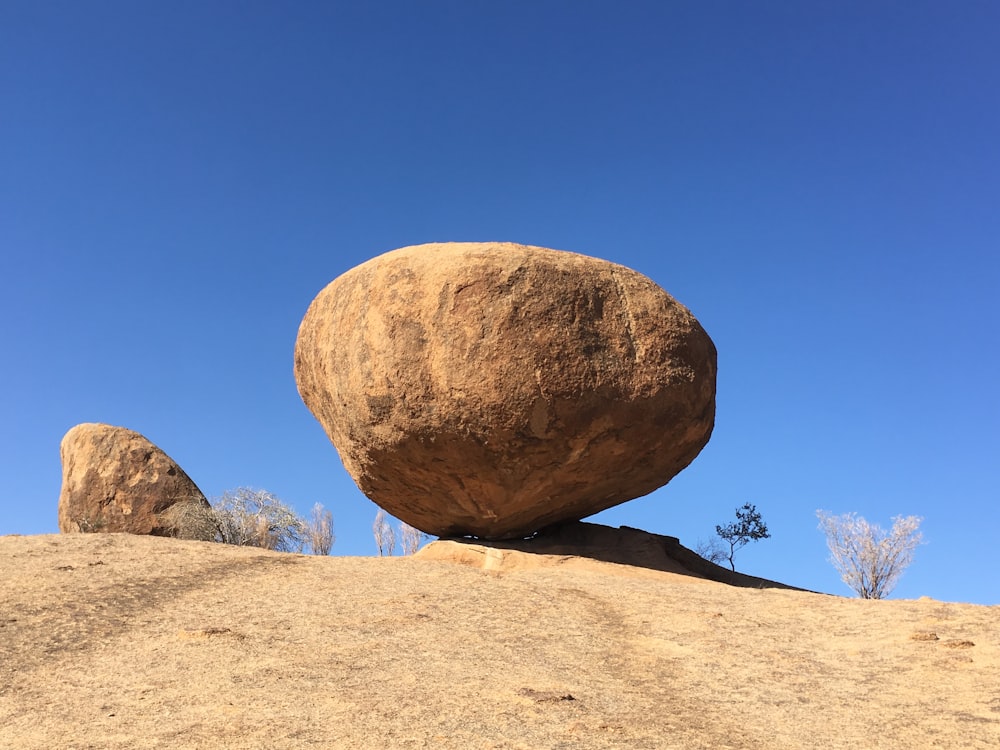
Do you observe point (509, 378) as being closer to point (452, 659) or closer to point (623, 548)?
point (623, 548)

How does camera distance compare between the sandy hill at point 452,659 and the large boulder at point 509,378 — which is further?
the large boulder at point 509,378

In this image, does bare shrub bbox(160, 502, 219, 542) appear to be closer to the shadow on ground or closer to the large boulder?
the large boulder

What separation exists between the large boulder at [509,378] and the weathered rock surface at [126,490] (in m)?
7.90

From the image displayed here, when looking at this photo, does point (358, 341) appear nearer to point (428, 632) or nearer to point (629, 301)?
point (629, 301)

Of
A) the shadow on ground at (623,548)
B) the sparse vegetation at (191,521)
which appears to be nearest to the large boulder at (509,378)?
the shadow on ground at (623,548)

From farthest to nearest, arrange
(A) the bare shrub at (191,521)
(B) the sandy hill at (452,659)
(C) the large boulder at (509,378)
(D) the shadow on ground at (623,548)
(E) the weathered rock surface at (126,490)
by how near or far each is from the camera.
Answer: (E) the weathered rock surface at (126,490), (A) the bare shrub at (191,521), (D) the shadow on ground at (623,548), (C) the large boulder at (509,378), (B) the sandy hill at (452,659)

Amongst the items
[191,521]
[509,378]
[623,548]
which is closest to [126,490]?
[191,521]

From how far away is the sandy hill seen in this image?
204 inches

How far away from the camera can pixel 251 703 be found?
5.38 meters

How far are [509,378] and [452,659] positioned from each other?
3.86 metres

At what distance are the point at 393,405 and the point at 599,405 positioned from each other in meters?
2.30

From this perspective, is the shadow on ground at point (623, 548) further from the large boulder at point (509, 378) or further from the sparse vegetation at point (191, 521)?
the sparse vegetation at point (191, 521)

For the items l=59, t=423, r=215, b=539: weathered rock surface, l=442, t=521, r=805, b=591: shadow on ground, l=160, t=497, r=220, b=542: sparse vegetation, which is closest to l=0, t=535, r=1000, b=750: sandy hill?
l=442, t=521, r=805, b=591: shadow on ground

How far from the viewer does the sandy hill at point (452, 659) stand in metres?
5.18
